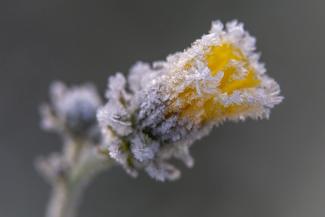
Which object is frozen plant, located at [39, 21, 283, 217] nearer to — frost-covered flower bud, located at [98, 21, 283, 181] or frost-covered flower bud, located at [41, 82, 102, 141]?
frost-covered flower bud, located at [98, 21, 283, 181]

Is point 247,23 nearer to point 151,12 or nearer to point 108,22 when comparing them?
point 151,12

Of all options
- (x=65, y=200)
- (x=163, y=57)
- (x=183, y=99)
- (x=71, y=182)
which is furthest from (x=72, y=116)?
(x=163, y=57)

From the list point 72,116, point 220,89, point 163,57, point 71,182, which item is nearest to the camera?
point 220,89

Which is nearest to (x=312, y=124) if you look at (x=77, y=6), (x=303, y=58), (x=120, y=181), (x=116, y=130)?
(x=303, y=58)

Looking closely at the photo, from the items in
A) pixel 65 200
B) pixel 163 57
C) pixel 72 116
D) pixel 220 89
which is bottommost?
pixel 220 89

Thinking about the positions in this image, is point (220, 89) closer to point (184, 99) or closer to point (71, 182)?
point (184, 99)

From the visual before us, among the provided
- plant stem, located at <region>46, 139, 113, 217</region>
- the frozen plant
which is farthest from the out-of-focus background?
the frozen plant
